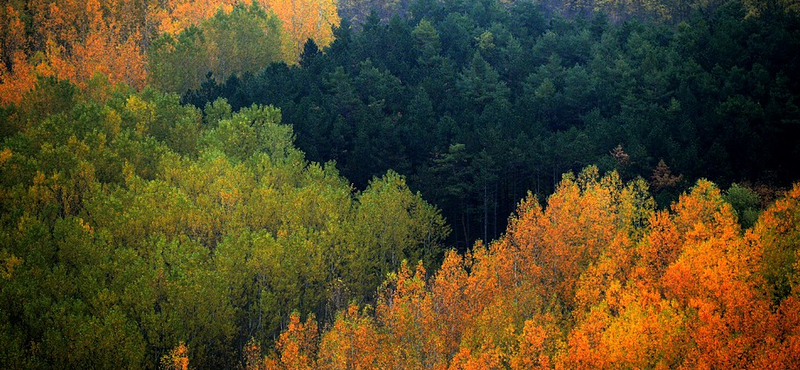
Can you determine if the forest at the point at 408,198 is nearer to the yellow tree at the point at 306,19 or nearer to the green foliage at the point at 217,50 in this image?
the green foliage at the point at 217,50

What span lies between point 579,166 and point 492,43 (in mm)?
34594

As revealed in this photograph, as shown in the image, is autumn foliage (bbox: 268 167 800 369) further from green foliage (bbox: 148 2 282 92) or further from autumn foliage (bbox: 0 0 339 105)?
autumn foliage (bbox: 0 0 339 105)

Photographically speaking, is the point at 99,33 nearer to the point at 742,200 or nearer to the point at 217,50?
the point at 217,50

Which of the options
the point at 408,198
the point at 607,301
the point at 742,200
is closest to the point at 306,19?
the point at 408,198

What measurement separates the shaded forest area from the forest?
1.03ft

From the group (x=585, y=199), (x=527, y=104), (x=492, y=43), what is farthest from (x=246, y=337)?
(x=492, y=43)

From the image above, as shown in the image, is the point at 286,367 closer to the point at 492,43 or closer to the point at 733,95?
the point at 733,95

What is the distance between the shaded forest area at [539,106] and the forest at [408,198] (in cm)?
31

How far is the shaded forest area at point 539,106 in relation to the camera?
200 feet

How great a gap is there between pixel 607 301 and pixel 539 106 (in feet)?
132

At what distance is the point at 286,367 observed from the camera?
41.5 m

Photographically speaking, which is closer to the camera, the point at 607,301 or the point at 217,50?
the point at 607,301

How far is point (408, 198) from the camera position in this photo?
2571 inches

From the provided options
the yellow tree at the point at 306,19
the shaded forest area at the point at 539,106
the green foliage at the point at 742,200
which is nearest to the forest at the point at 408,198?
the green foliage at the point at 742,200
